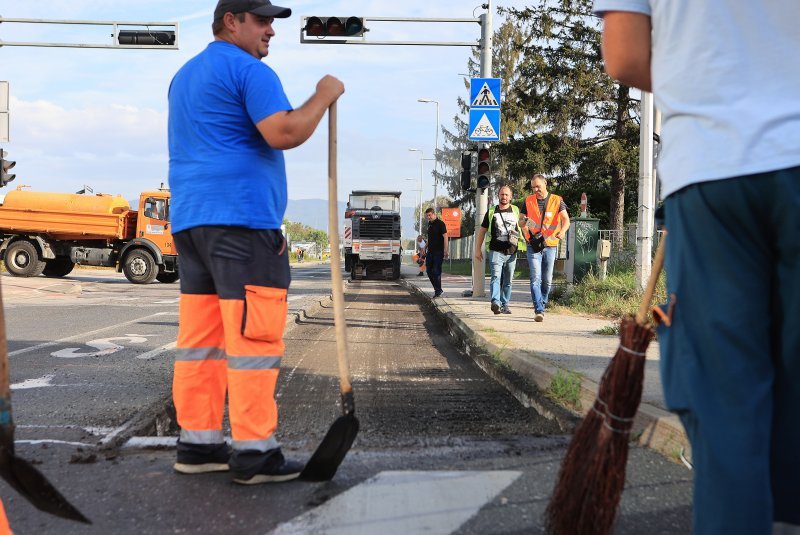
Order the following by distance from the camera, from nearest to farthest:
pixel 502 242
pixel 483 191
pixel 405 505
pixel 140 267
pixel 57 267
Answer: pixel 405 505, pixel 502 242, pixel 483 191, pixel 140 267, pixel 57 267

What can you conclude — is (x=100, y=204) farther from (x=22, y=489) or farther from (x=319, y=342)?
(x=22, y=489)

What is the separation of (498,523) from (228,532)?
0.91 meters

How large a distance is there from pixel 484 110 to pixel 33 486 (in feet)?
48.3

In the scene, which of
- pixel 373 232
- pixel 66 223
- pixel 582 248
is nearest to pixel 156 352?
pixel 582 248

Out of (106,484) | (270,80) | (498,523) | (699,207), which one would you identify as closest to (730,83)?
(699,207)

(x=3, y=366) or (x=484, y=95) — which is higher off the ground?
(x=484, y=95)

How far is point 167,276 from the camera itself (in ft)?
90.4

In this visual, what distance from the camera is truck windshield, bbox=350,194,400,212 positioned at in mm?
36625

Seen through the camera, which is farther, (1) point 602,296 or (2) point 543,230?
(1) point 602,296

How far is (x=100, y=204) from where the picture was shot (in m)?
27.2

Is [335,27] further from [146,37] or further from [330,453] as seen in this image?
[330,453]

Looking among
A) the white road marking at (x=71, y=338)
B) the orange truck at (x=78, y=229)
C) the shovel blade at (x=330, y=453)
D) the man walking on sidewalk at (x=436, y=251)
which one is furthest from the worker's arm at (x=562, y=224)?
the orange truck at (x=78, y=229)

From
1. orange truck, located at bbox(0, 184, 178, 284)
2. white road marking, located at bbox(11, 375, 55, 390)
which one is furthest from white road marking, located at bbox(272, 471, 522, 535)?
orange truck, located at bbox(0, 184, 178, 284)

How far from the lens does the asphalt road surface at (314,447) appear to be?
2977mm
